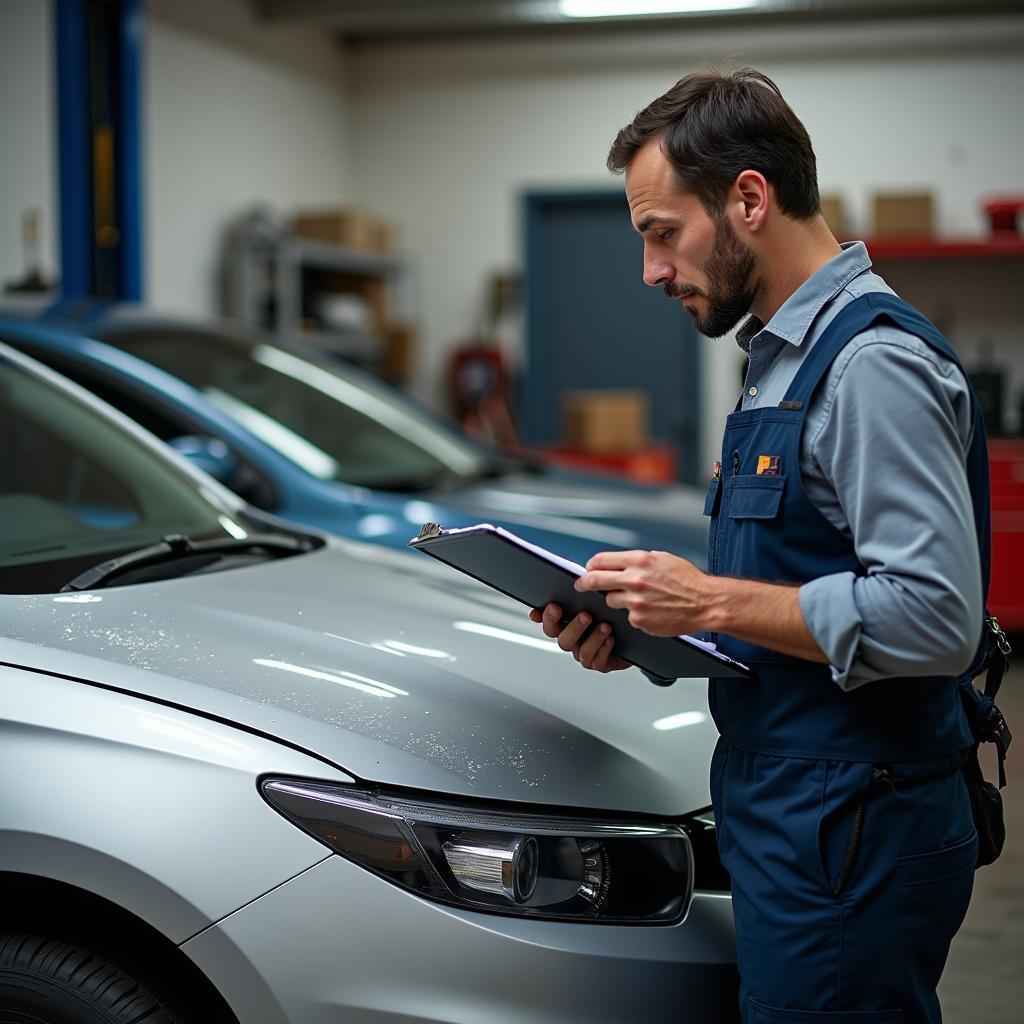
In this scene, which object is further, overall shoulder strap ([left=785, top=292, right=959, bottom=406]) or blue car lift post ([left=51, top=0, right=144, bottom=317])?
blue car lift post ([left=51, top=0, right=144, bottom=317])

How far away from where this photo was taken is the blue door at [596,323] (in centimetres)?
937

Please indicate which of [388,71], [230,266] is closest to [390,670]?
[230,266]

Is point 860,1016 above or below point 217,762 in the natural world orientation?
below

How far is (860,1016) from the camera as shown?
1301 mm

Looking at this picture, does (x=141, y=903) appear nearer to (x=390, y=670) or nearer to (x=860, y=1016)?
(x=390, y=670)

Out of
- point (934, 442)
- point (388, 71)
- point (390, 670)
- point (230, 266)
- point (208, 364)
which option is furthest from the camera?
point (388, 71)

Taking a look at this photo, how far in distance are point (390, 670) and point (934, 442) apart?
760mm

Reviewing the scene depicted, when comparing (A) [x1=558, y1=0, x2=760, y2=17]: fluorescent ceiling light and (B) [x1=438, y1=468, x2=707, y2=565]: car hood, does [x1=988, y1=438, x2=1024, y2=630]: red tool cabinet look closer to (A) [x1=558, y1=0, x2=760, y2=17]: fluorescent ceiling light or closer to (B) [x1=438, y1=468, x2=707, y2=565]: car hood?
(B) [x1=438, y1=468, x2=707, y2=565]: car hood

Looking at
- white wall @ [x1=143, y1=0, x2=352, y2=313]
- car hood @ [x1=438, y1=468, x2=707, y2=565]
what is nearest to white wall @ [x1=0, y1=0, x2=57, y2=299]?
white wall @ [x1=143, y1=0, x2=352, y2=313]

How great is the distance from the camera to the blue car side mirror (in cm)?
320

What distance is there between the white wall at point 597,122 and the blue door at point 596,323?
0.40ft

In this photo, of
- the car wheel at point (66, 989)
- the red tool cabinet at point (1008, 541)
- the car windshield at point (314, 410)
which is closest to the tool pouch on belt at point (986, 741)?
the car wheel at point (66, 989)

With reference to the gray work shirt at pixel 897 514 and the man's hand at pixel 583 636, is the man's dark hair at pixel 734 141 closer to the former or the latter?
the gray work shirt at pixel 897 514

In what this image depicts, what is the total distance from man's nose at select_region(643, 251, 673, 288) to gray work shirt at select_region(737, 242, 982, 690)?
236 millimetres
